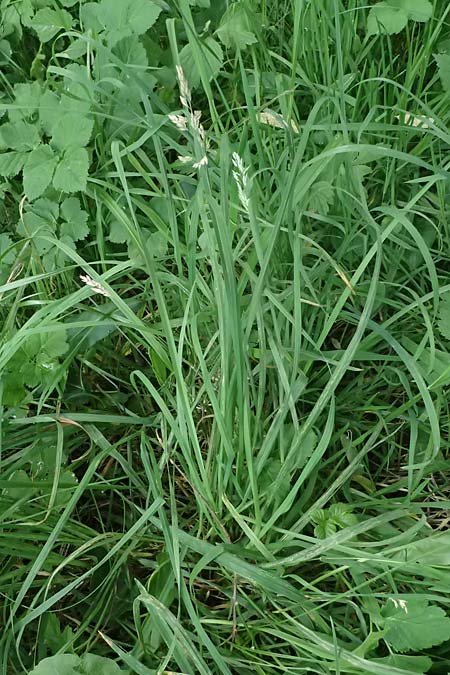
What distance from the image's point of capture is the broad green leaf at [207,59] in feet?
4.43

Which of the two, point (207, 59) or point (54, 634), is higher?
point (207, 59)

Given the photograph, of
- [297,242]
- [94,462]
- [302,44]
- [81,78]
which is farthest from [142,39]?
[94,462]

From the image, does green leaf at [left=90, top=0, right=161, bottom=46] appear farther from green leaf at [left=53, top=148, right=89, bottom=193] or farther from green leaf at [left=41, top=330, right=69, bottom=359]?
green leaf at [left=41, top=330, right=69, bottom=359]

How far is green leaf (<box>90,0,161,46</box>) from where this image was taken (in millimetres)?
1363

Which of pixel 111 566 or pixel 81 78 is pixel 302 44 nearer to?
pixel 81 78

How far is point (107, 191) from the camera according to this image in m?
1.41

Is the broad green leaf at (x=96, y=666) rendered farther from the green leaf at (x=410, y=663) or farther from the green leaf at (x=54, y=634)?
the green leaf at (x=410, y=663)

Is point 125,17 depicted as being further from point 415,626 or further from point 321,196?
point 415,626

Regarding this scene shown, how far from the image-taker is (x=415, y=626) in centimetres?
96

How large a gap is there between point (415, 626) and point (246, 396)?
0.39 meters

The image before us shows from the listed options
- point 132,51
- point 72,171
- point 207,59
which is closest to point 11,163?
point 72,171

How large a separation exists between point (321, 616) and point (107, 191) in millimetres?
871

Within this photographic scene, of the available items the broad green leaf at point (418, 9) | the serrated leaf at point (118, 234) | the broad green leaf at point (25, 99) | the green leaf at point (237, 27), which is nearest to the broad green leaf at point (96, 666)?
the serrated leaf at point (118, 234)

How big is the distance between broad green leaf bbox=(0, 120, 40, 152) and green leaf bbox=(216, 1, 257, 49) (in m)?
0.41
